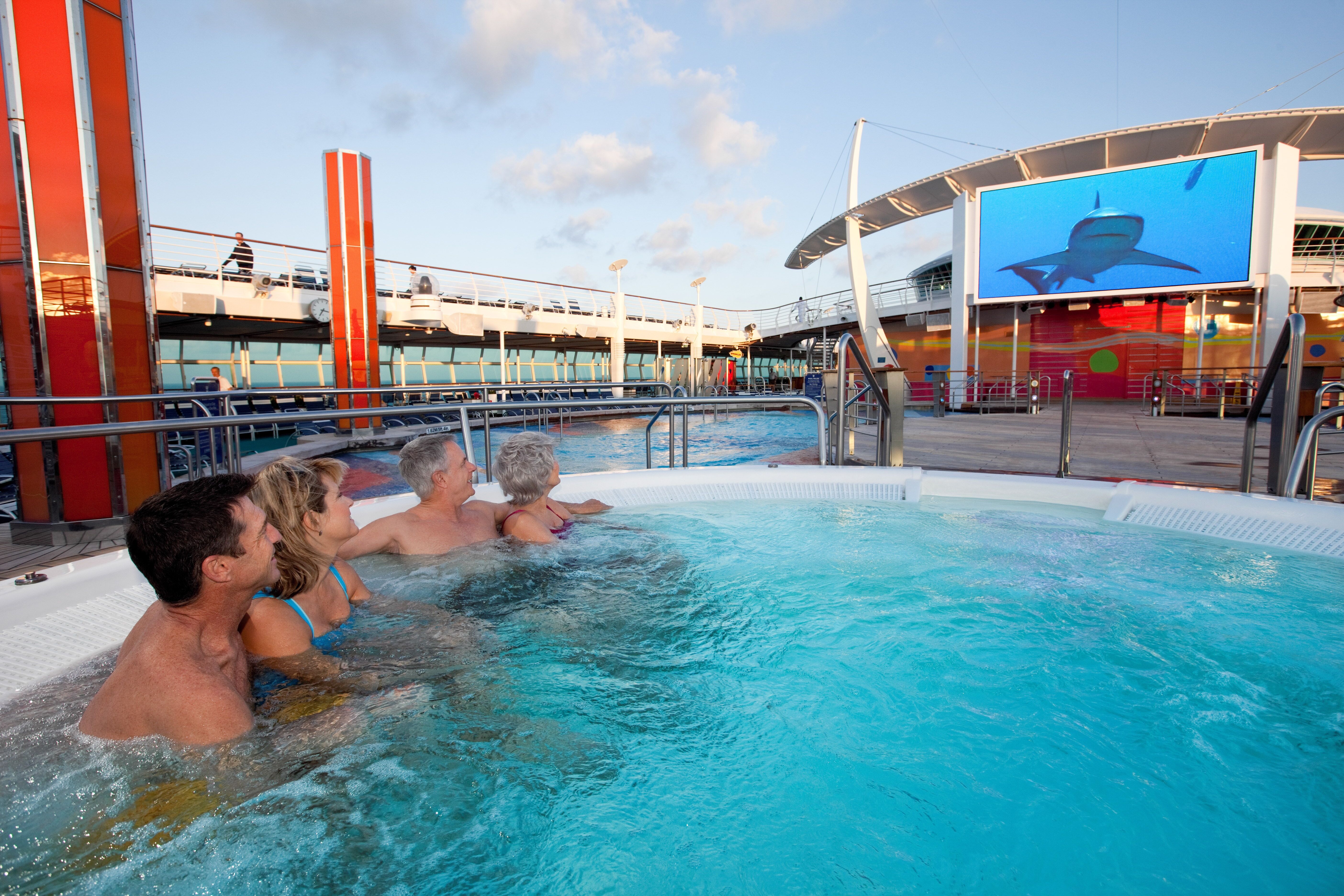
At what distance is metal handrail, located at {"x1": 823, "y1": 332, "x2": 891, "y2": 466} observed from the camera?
4.28m

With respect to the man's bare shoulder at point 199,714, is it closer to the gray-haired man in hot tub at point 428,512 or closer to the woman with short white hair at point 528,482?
the gray-haired man in hot tub at point 428,512

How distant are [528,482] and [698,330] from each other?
17520mm

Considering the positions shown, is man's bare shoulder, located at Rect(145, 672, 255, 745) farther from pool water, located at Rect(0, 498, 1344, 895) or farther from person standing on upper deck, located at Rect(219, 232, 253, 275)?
person standing on upper deck, located at Rect(219, 232, 253, 275)

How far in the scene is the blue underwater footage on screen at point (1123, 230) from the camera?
458 inches

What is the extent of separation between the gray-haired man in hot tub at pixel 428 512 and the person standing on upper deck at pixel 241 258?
1269 cm

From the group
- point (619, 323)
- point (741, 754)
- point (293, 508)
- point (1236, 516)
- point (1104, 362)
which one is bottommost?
point (741, 754)

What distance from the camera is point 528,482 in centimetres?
266

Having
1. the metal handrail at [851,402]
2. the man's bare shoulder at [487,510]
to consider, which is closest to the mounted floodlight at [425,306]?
the metal handrail at [851,402]

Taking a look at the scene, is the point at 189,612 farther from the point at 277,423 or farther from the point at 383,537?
the point at 277,423

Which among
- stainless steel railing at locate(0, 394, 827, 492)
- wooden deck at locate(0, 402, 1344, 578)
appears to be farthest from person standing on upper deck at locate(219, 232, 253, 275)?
stainless steel railing at locate(0, 394, 827, 492)

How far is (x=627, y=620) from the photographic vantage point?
7.07 ft

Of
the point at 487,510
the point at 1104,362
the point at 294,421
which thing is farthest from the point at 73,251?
the point at 1104,362

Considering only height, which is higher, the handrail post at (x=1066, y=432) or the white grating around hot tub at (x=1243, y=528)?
the handrail post at (x=1066, y=432)

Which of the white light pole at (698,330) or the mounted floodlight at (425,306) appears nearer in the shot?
the mounted floodlight at (425,306)
